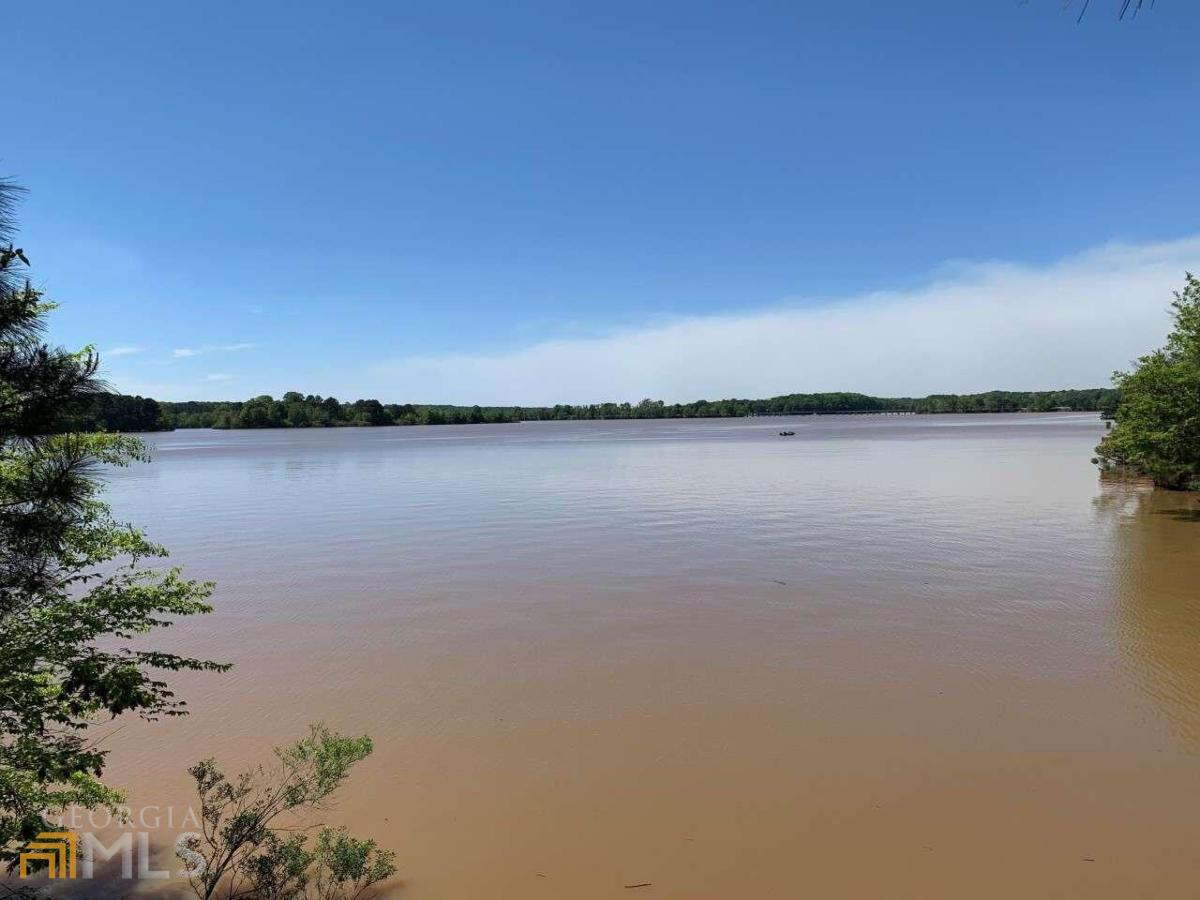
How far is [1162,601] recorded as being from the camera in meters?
11.9

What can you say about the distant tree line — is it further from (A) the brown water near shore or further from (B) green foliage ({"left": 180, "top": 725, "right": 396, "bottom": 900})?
(A) the brown water near shore

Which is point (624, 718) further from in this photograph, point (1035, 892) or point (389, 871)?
point (1035, 892)

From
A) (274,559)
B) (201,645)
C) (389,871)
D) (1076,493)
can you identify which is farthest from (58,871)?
(1076,493)

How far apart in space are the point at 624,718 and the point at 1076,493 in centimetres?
2650

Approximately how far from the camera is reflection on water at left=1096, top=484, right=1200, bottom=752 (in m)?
8.14

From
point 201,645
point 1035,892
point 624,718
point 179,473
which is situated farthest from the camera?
point 179,473

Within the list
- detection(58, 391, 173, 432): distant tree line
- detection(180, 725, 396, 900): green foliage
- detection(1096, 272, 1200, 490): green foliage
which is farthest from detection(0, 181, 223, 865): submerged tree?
detection(1096, 272, 1200, 490): green foliage

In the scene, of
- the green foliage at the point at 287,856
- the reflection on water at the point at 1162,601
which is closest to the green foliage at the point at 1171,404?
the reflection on water at the point at 1162,601

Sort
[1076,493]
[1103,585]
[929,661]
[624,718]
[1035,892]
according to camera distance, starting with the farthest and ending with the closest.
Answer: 1. [1076,493]
2. [1103,585]
3. [929,661]
4. [624,718]
5. [1035,892]

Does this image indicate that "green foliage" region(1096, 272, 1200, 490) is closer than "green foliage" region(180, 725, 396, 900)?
No

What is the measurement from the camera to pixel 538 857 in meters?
5.43

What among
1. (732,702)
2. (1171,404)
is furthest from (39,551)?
(1171,404)

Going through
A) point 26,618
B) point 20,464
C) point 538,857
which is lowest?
point 538,857

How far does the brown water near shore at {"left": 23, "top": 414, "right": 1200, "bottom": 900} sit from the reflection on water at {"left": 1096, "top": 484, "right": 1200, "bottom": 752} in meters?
0.07
